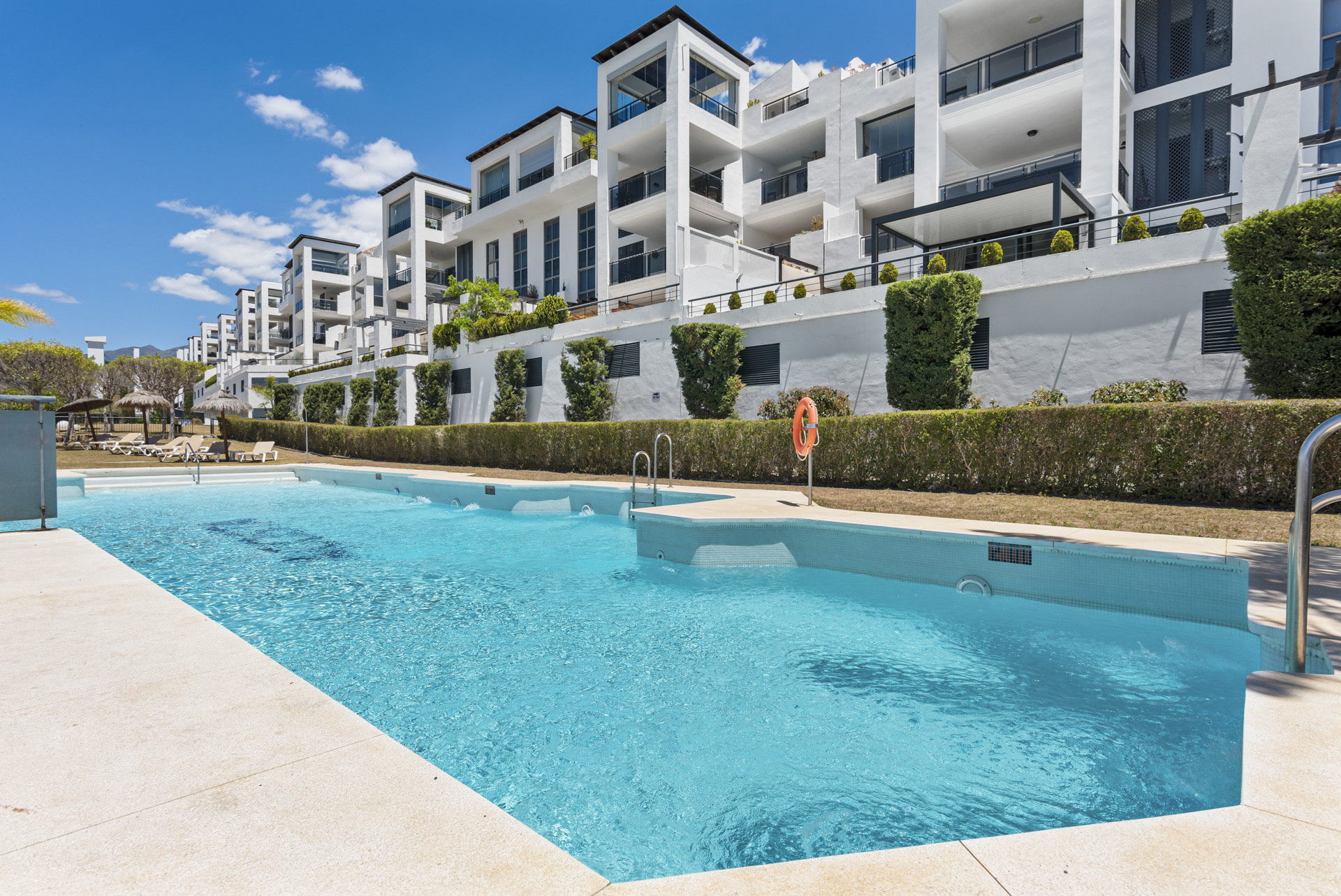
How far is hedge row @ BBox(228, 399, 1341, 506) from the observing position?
8227 mm

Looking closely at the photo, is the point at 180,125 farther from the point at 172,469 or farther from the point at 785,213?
the point at 785,213

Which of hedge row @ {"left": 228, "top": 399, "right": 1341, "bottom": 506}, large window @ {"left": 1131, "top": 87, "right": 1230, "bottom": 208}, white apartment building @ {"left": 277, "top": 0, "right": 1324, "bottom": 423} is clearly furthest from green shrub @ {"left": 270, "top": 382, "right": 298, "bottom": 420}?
large window @ {"left": 1131, "top": 87, "right": 1230, "bottom": 208}

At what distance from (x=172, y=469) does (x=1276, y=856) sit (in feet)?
75.9

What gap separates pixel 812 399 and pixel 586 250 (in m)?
17.0

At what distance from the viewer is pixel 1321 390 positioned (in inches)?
341

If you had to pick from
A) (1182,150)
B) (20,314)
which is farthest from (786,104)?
(20,314)

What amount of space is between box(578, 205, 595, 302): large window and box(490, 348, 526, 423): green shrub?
5734 mm

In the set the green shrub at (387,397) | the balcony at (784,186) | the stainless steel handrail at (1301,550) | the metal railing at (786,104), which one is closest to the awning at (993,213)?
the balcony at (784,186)

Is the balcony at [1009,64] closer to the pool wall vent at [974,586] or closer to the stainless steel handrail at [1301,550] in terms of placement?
the pool wall vent at [974,586]

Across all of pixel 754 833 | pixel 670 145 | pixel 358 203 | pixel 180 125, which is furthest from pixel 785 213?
pixel 358 203

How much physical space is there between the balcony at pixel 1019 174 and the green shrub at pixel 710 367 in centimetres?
698

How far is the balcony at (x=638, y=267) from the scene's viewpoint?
23.7 meters

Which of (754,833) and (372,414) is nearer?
(754,833)

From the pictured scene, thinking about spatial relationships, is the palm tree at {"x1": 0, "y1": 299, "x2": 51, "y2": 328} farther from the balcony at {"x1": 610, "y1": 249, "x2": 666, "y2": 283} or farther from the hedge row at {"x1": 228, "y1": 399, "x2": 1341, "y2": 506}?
the balcony at {"x1": 610, "y1": 249, "x2": 666, "y2": 283}
